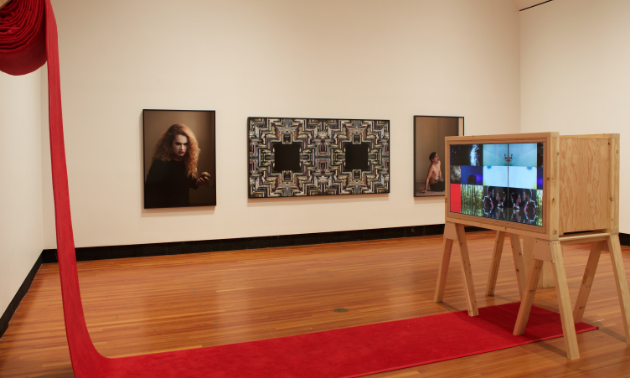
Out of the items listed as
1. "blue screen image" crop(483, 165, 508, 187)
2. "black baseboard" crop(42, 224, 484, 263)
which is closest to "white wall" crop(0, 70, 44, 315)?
"black baseboard" crop(42, 224, 484, 263)

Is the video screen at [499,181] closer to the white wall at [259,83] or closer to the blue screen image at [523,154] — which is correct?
the blue screen image at [523,154]

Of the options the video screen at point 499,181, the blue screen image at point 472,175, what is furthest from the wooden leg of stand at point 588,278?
the blue screen image at point 472,175

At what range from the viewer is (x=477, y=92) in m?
9.47

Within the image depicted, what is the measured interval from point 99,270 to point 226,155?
2461mm

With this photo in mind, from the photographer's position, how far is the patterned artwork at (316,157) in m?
7.85

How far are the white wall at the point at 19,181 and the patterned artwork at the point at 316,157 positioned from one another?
9.57 ft

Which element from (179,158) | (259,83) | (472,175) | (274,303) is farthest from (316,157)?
(472,175)

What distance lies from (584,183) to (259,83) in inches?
207

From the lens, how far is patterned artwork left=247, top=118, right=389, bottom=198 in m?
7.85

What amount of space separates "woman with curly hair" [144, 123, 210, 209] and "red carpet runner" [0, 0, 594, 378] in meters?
4.07

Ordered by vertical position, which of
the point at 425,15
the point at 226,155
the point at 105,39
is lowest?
the point at 226,155

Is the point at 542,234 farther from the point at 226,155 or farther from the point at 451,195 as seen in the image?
the point at 226,155

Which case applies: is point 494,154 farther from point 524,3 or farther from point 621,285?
point 524,3

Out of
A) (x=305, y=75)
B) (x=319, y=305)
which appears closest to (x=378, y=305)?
(x=319, y=305)
